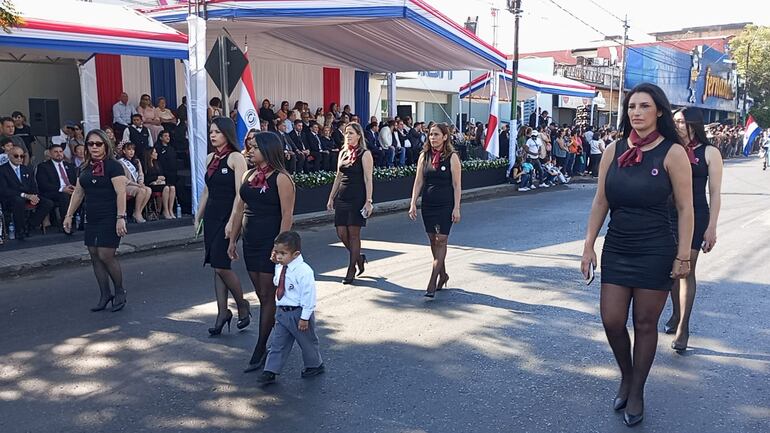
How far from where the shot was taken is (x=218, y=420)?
3979mm

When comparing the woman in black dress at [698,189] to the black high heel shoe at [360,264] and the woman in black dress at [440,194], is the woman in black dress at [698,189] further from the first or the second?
A: the black high heel shoe at [360,264]

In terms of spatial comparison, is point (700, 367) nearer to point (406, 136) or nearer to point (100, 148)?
point (100, 148)

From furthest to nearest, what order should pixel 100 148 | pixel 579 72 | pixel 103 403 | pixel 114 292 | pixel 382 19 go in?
pixel 579 72
pixel 382 19
pixel 114 292
pixel 100 148
pixel 103 403

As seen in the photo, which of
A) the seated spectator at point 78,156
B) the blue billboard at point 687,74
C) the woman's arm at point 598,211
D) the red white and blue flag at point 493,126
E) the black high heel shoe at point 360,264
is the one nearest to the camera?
the woman's arm at point 598,211

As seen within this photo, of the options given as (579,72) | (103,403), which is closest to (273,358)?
(103,403)

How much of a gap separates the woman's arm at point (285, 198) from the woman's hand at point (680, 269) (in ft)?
8.39

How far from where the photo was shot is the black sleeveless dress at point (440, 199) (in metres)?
6.79

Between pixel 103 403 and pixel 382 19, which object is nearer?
pixel 103 403

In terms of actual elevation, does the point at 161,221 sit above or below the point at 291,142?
below

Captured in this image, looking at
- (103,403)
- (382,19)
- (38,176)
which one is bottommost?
(103,403)

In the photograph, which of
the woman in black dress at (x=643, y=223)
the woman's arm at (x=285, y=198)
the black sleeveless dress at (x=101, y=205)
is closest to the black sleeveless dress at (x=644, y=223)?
the woman in black dress at (x=643, y=223)

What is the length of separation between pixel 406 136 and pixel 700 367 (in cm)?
1411

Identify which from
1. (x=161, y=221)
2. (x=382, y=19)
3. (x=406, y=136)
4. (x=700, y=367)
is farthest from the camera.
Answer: (x=406, y=136)

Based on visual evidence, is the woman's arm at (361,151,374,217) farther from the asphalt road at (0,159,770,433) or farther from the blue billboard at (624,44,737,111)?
the blue billboard at (624,44,737,111)
